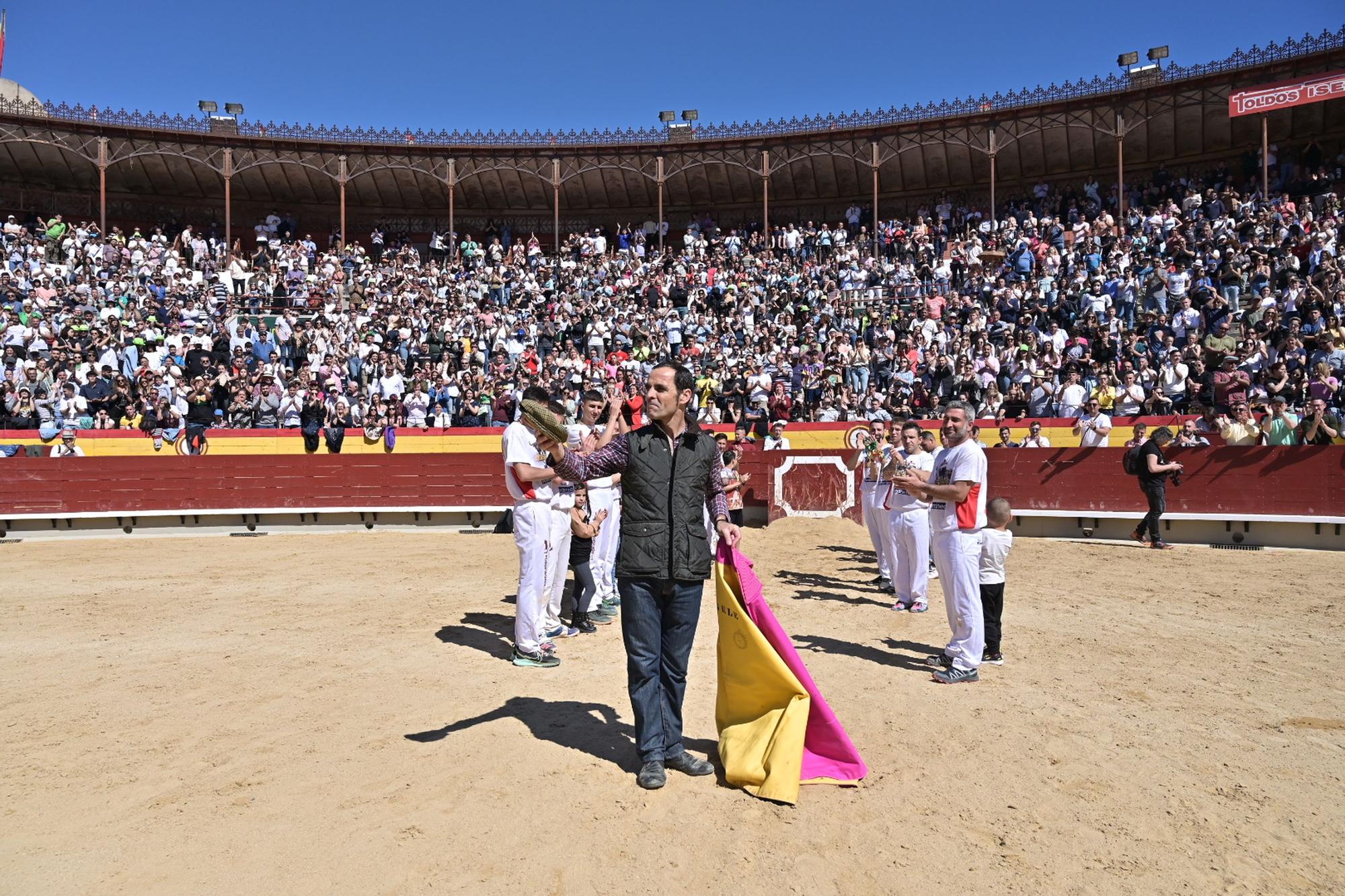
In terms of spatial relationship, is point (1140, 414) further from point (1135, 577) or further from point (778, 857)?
point (778, 857)

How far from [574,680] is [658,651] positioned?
1769 millimetres

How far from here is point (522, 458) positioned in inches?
221

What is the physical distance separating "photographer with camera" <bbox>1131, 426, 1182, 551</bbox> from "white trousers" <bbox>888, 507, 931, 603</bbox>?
524 cm

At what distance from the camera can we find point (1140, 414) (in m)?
13.8

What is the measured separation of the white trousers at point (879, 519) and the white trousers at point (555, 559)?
11.0ft

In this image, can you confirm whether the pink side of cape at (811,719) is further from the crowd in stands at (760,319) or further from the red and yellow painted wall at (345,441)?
the red and yellow painted wall at (345,441)

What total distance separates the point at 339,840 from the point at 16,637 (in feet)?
15.9

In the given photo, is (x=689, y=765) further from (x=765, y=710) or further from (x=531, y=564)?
(x=531, y=564)

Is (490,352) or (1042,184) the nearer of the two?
(490,352)

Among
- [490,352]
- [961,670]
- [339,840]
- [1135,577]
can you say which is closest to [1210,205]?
[1135,577]

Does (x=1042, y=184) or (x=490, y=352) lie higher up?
(x=1042, y=184)

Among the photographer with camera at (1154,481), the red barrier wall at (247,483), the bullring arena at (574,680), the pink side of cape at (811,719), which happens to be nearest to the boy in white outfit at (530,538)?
the bullring arena at (574,680)

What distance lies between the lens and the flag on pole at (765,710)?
12.5 ft

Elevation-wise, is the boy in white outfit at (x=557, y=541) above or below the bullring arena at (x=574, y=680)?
above
